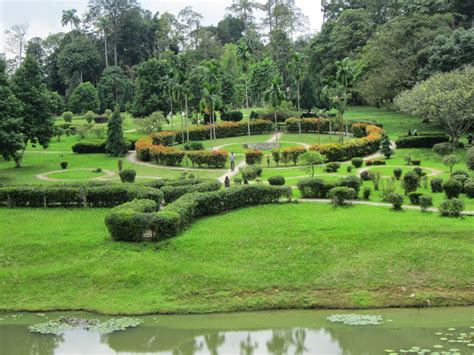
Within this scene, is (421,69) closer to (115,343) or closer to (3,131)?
(3,131)

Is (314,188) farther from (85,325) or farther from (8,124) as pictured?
(8,124)

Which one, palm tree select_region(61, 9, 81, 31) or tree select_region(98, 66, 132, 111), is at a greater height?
palm tree select_region(61, 9, 81, 31)

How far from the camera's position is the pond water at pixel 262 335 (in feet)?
66.3

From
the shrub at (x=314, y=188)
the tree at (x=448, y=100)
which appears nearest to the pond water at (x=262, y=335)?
the shrub at (x=314, y=188)

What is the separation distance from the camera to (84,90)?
8875cm

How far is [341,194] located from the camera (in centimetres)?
3262

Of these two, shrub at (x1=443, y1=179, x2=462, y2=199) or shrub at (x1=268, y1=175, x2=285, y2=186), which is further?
shrub at (x1=268, y1=175, x2=285, y2=186)

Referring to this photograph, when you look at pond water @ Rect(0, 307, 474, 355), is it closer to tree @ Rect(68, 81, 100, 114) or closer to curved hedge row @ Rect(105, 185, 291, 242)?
curved hedge row @ Rect(105, 185, 291, 242)

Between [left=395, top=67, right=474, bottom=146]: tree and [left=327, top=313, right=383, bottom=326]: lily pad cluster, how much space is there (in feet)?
105

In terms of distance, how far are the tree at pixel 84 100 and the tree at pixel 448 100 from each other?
167 ft

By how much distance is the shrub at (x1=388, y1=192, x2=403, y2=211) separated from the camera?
31.2m

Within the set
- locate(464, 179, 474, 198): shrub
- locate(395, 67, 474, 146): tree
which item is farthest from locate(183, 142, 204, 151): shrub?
locate(464, 179, 474, 198): shrub

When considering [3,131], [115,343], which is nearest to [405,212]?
[115,343]

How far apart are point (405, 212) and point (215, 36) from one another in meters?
104
